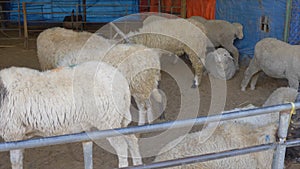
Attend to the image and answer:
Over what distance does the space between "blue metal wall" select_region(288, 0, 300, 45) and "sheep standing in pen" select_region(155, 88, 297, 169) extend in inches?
156

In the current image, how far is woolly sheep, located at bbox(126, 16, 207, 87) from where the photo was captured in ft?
21.7

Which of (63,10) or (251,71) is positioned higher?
(63,10)

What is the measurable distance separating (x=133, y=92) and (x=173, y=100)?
1646 mm

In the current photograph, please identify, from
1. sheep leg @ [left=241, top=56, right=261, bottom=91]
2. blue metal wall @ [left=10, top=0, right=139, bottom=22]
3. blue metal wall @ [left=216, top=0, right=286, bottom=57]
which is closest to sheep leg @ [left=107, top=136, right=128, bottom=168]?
sheep leg @ [left=241, top=56, right=261, bottom=91]

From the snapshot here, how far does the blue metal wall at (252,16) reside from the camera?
273 inches

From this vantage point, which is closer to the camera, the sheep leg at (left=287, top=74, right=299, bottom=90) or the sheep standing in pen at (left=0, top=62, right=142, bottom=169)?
the sheep standing in pen at (left=0, top=62, right=142, bottom=169)

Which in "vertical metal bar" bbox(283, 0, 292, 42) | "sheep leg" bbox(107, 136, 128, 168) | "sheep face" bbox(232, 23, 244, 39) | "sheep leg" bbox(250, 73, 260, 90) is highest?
"vertical metal bar" bbox(283, 0, 292, 42)

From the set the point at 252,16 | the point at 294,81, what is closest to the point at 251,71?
the point at 294,81

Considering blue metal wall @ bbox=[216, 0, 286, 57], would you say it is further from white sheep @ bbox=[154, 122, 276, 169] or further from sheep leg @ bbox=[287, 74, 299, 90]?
white sheep @ bbox=[154, 122, 276, 169]

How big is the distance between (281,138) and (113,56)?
2.65 m

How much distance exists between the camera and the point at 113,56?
13.9 feet

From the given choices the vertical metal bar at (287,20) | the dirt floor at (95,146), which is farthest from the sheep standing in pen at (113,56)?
the vertical metal bar at (287,20)

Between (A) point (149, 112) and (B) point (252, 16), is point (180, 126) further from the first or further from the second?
(B) point (252, 16)

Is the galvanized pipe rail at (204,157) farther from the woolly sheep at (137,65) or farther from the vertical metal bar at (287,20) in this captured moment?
the vertical metal bar at (287,20)
